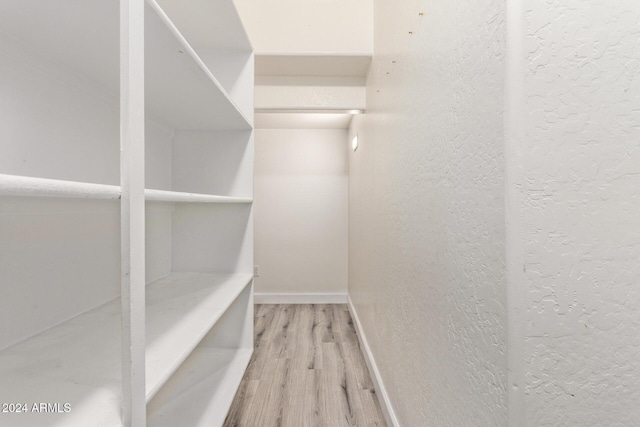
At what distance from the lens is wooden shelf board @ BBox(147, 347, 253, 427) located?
1.18m

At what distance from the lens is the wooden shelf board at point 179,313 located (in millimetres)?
706

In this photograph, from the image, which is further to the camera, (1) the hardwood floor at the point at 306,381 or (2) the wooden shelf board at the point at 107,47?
(1) the hardwood floor at the point at 306,381

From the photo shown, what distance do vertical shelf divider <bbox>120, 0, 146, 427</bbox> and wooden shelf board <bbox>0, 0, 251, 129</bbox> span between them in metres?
0.12

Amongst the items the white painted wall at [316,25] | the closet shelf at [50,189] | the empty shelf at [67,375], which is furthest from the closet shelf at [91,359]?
the white painted wall at [316,25]

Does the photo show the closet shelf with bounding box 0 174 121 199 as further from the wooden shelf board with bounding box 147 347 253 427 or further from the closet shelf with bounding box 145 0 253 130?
the wooden shelf board with bounding box 147 347 253 427

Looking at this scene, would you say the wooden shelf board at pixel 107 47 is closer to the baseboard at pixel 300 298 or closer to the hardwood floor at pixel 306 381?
the hardwood floor at pixel 306 381

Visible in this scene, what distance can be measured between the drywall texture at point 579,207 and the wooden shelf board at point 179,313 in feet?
2.33

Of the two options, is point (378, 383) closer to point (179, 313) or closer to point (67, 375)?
point (179, 313)

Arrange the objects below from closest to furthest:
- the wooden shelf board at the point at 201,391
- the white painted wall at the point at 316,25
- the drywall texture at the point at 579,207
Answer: the drywall texture at the point at 579,207 < the wooden shelf board at the point at 201,391 < the white painted wall at the point at 316,25

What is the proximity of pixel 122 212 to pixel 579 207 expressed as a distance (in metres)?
0.76

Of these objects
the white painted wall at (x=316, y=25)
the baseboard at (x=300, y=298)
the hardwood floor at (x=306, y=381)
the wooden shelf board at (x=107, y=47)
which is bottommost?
the hardwood floor at (x=306, y=381)

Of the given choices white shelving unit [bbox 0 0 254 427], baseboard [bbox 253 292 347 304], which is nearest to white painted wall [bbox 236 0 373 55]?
white shelving unit [bbox 0 0 254 427]

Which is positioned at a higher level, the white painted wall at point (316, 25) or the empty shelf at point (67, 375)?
the white painted wall at point (316, 25)

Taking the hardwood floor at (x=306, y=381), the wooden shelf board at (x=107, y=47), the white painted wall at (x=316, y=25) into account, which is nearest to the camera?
the wooden shelf board at (x=107, y=47)
